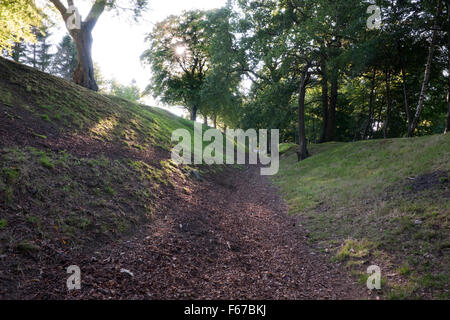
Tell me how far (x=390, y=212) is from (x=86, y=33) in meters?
17.4

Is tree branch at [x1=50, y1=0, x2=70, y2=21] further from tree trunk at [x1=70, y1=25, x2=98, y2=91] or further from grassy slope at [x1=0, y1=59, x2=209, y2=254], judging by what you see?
grassy slope at [x1=0, y1=59, x2=209, y2=254]

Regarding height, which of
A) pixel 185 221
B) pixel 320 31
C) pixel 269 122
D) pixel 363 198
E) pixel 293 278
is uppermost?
pixel 320 31

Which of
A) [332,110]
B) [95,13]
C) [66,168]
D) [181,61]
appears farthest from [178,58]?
[66,168]

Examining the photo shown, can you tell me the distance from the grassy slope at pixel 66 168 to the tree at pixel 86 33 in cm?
339

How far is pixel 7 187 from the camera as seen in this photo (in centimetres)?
458

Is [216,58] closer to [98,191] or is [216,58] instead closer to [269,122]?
[269,122]

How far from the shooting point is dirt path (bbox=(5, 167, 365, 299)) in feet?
12.4

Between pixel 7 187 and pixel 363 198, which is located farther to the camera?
pixel 363 198

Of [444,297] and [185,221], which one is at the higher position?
[185,221]

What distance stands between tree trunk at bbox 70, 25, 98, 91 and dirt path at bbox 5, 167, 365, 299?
11.2 m

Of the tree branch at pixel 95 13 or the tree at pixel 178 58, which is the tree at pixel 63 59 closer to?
the tree at pixel 178 58

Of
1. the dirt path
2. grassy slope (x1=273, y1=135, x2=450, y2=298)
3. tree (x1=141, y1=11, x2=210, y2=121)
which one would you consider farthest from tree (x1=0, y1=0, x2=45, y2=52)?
tree (x1=141, y1=11, x2=210, y2=121)

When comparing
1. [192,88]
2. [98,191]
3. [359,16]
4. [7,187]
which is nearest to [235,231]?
[98,191]

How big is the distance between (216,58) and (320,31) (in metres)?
9.43
